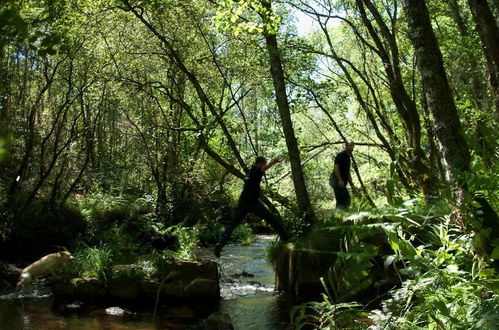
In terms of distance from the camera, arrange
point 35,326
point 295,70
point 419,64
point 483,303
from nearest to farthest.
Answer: point 483,303, point 419,64, point 35,326, point 295,70

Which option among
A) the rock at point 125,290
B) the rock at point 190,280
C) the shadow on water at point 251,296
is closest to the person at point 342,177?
the shadow on water at point 251,296

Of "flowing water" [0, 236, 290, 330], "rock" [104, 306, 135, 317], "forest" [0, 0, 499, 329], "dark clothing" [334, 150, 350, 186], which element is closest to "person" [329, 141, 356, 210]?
"dark clothing" [334, 150, 350, 186]

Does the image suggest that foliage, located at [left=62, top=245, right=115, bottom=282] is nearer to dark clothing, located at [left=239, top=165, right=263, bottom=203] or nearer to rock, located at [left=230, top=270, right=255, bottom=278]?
rock, located at [left=230, top=270, right=255, bottom=278]

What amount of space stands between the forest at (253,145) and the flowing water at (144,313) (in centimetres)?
46

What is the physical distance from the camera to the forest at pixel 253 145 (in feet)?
10.4

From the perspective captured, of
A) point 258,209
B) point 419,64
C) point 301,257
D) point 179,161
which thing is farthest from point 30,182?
point 419,64

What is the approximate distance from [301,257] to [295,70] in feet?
18.8

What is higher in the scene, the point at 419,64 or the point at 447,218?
the point at 419,64

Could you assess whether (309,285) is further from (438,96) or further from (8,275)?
(8,275)

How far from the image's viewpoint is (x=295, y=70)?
12.3 metres

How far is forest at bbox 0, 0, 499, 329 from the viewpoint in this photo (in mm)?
3176

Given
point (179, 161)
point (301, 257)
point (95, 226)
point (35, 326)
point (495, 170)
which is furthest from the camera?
point (179, 161)

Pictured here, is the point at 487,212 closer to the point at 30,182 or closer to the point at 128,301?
the point at 128,301

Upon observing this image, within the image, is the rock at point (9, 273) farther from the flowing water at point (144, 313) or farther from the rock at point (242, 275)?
the rock at point (242, 275)
